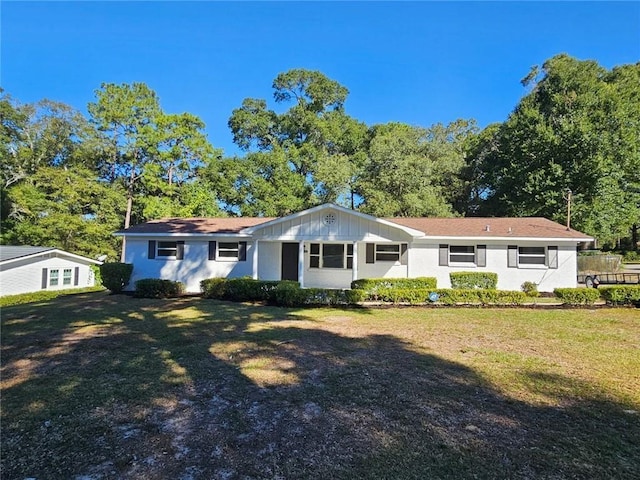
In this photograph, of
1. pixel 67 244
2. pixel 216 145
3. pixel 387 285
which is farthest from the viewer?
pixel 216 145

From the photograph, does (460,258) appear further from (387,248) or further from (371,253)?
(371,253)

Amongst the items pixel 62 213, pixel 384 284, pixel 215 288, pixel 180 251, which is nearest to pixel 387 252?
pixel 384 284

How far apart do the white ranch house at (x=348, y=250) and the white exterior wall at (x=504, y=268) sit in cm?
4

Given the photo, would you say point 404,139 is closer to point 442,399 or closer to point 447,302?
point 447,302

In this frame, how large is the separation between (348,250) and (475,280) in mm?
5513

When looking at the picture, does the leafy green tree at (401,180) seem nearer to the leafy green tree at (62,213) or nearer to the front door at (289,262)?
the front door at (289,262)

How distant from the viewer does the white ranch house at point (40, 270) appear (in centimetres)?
2014

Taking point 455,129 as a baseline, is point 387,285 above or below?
below

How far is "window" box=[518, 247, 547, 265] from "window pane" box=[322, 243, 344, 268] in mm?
7590

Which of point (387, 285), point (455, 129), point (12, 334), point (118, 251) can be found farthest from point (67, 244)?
point (455, 129)

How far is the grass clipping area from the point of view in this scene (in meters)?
3.20

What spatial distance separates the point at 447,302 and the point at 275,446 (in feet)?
34.2

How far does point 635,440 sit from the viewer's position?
359 cm

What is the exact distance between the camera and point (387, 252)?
55.0 feet
